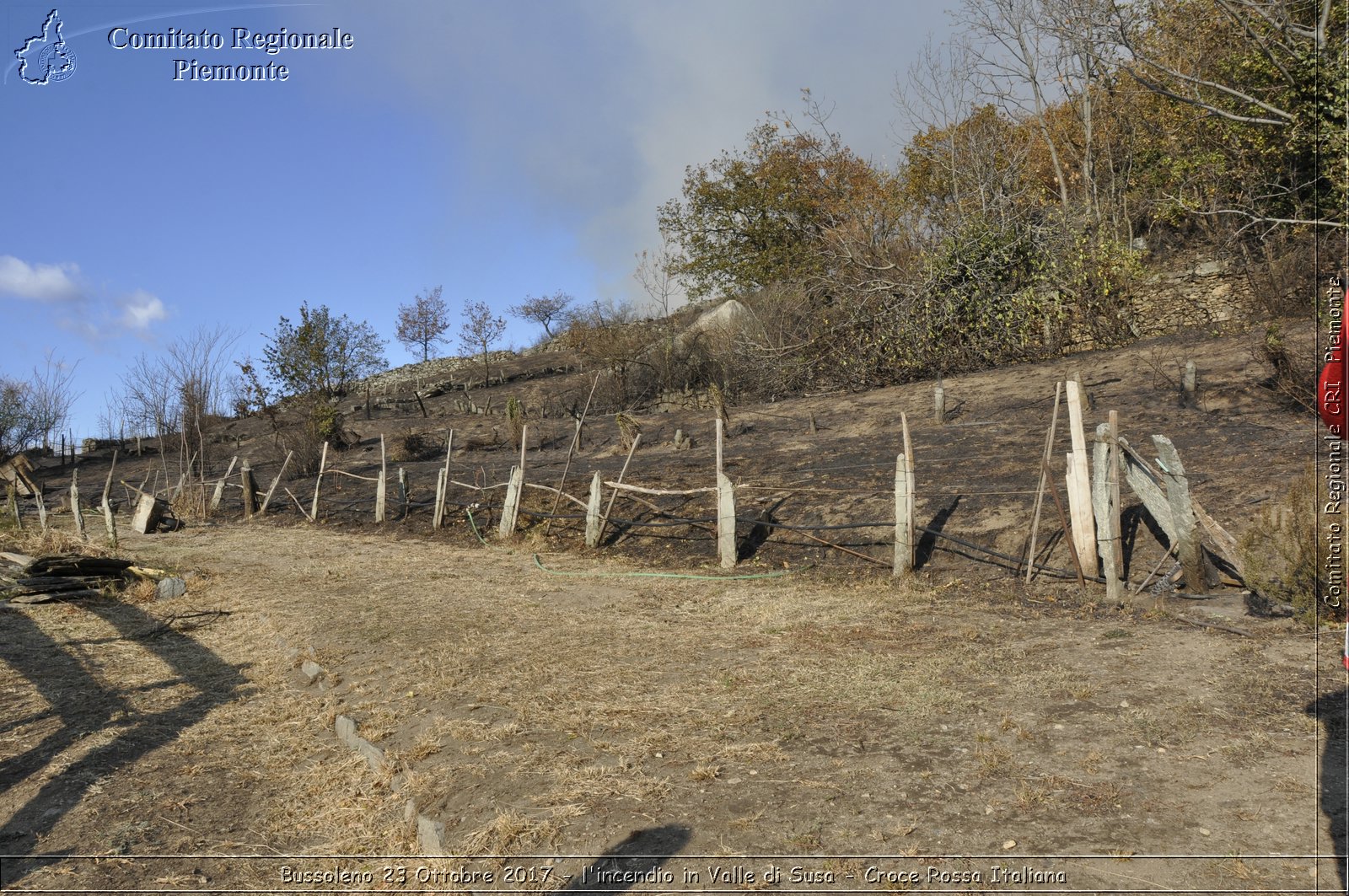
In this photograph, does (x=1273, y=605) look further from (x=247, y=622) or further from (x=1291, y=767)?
(x=247, y=622)

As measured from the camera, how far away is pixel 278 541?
15656mm

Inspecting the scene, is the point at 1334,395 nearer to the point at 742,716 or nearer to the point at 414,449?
the point at 742,716

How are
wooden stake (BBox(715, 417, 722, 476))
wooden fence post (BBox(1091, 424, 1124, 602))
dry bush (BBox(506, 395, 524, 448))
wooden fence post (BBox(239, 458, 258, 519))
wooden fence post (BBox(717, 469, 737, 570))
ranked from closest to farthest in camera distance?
1. wooden fence post (BBox(1091, 424, 1124, 602))
2. wooden fence post (BBox(717, 469, 737, 570))
3. wooden stake (BBox(715, 417, 722, 476))
4. wooden fence post (BBox(239, 458, 258, 519))
5. dry bush (BBox(506, 395, 524, 448))

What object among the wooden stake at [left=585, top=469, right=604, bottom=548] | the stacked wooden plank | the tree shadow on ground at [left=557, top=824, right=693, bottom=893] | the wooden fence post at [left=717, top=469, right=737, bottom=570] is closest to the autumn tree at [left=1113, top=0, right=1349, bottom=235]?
the wooden fence post at [left=717, top=469, right=737, bottom=570]

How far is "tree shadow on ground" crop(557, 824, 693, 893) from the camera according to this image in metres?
3.66

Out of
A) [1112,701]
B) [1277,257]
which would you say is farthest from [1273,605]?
[1277,257]

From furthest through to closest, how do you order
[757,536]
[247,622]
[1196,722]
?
[757,536]
[247,622]
[1196,722]

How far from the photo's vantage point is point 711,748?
491 centimetres

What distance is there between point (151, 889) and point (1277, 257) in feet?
60.4

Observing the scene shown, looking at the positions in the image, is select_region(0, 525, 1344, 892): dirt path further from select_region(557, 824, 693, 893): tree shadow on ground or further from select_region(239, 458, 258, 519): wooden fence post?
select_region(239, 458, 258, 519): wooden fence post

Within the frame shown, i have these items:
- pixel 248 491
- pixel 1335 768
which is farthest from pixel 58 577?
pixel 1335 768

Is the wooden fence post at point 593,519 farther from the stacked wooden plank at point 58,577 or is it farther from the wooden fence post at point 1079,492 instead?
the wooden fence post at point 1079,492

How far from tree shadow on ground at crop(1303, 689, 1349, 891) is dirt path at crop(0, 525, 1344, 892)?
0.09ft

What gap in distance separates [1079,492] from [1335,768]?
3860mm
